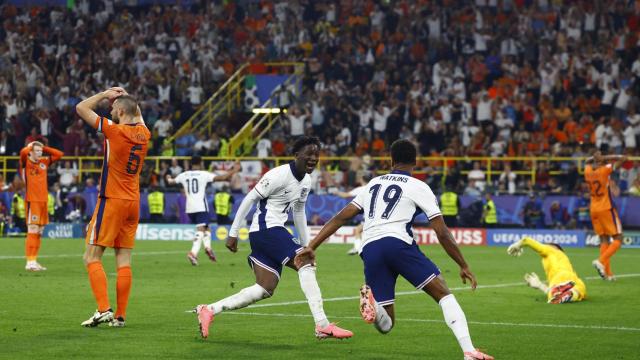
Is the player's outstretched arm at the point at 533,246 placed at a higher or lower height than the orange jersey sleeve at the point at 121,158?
lower

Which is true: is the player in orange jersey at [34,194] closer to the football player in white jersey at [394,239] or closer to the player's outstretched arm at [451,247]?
the football player in white jersey at [394,239]

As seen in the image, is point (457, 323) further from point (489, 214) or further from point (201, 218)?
point (489, 214)

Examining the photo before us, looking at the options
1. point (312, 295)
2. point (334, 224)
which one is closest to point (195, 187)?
point (312, 295)

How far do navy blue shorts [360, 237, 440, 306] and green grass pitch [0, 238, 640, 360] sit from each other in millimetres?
905

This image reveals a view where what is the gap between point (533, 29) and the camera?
141 feet

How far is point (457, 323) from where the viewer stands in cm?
1055

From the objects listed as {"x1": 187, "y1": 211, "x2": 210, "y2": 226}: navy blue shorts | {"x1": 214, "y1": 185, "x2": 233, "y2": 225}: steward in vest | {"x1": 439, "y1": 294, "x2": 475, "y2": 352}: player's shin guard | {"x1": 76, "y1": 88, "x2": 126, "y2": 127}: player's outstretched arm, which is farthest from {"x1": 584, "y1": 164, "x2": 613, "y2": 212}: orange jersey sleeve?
{"x1": 214, "y1": 185, "x2": 233, "y2": 225}: steward in vest

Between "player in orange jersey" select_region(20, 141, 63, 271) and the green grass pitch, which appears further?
"player in orange jersey" select_region(20, 141, 63, 271)

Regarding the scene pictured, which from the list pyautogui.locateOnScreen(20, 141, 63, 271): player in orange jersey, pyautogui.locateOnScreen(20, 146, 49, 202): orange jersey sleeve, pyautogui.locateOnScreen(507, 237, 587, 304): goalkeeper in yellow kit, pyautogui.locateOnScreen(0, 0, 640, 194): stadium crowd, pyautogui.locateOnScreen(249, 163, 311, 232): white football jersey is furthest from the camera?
pyautogui.locateOnScreen(0, 0, 640, 194): stadium crowd

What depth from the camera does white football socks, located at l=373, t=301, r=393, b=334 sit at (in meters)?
10.9

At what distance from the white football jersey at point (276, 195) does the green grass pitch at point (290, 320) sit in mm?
1286

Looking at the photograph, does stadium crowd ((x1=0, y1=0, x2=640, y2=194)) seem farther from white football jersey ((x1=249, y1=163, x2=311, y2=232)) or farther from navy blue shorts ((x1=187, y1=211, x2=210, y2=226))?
white football jersey ((x1=249, y1=163, x2=311, y2=232))

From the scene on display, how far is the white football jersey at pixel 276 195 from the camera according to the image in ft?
43.1

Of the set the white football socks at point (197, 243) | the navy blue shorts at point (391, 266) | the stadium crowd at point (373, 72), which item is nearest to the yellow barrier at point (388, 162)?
the stadium crowd at point (373, 72)
